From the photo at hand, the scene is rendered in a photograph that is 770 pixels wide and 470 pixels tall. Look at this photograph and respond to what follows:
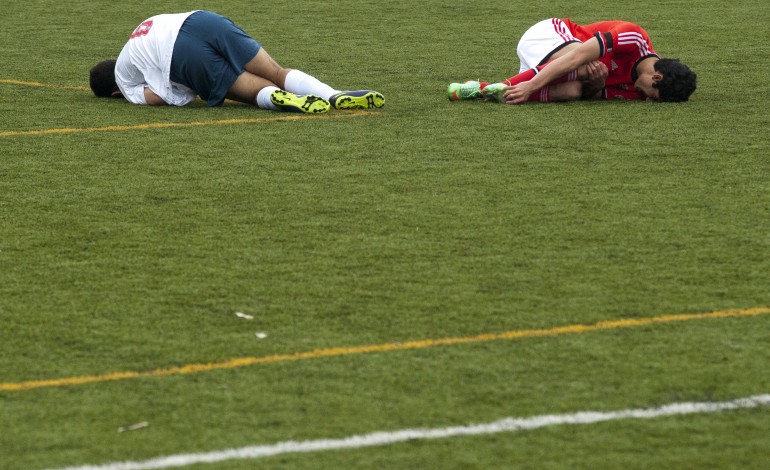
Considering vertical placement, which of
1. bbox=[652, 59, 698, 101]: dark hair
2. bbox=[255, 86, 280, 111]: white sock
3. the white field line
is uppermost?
the white field line

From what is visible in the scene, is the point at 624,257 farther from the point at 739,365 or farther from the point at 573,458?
the point at 573,458

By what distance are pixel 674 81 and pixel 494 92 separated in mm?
1096

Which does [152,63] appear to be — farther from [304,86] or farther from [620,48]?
[620,48]

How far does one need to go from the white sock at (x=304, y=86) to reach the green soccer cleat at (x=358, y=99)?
0.18 meters

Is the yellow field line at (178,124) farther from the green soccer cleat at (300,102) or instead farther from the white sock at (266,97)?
the white sock at (266,97)

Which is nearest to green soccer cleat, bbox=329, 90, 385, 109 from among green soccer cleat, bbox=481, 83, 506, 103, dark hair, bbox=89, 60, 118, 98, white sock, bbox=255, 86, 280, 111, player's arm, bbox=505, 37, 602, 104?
white sock, bbox=255, 86, 280, 111

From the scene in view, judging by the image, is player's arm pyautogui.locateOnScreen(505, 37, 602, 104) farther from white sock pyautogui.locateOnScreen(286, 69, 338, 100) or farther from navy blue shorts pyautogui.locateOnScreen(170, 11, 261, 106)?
navy blue shorts pyautogui.locateOnScreen(170, 11, 261, 106)

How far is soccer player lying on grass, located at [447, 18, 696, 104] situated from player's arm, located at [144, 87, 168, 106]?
5.89 ft

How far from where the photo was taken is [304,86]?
8688 mm

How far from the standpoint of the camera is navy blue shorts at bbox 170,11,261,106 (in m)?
8.48

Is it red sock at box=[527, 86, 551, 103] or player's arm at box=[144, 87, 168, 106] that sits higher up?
red sock at box=[527, 86, 551, 103]

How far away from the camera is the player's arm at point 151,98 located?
878 cm

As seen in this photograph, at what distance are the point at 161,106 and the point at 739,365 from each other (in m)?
5.36

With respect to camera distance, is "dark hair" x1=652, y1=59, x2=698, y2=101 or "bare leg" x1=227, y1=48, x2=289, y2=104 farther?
"bare leg" x1=227, y1=48, x2=289, y2=104
